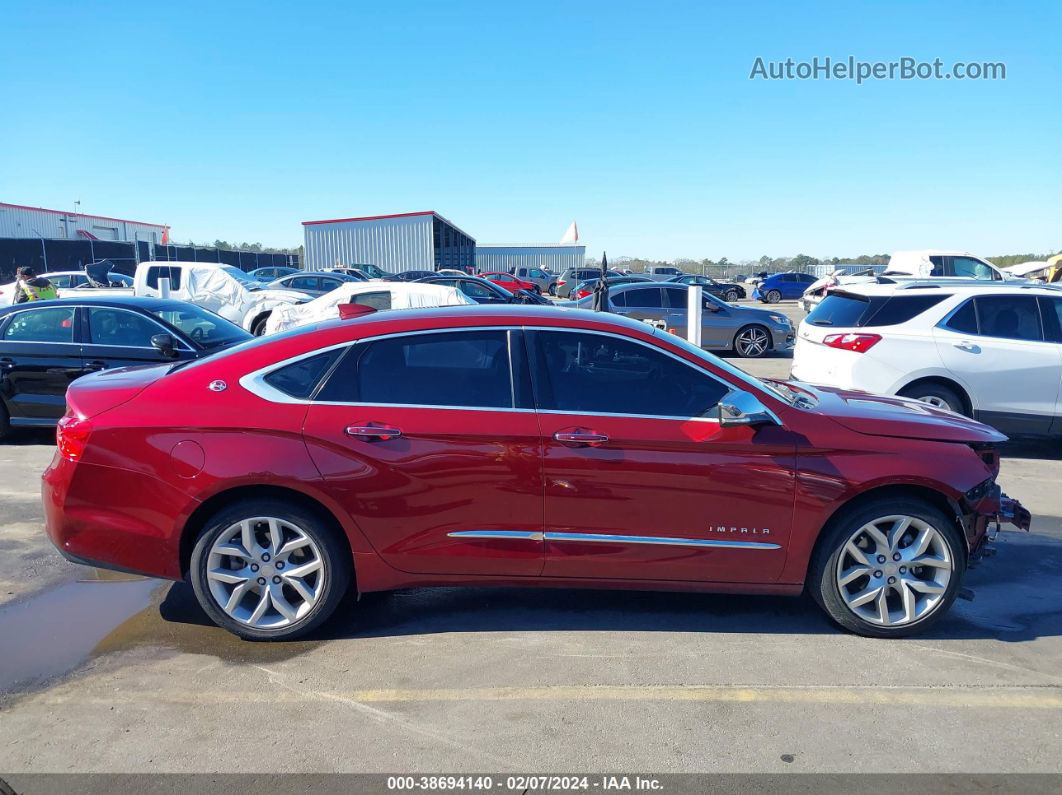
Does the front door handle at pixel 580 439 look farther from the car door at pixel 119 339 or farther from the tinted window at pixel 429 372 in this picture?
the car door at pixel 119 339

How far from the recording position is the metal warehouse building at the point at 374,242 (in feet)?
147

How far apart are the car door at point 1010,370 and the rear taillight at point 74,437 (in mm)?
7414

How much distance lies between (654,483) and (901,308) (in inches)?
214

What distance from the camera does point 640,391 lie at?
3984 mm

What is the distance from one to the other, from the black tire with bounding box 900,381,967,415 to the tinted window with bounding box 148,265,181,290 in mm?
15650

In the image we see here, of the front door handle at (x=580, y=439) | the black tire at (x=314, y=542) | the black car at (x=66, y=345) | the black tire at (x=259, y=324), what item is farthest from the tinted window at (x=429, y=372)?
the black tire at (x=259, y=324)

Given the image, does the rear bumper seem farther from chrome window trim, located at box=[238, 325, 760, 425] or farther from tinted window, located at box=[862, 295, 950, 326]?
tinted window, located at box=[862, 295, 950, 326]

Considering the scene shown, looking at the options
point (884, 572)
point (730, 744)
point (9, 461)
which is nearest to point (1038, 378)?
point (884, 572)

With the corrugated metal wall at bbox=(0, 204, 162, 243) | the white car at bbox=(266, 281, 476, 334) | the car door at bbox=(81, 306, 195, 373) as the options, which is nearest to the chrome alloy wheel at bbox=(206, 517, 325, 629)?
the car door at bbox=(81, 306, 195, 373)

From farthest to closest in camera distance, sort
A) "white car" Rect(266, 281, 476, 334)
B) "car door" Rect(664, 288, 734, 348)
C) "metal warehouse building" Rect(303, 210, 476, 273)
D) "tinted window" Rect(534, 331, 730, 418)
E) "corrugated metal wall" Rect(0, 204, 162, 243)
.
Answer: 1. "corrugated metal wall" Rect(0, 204, 162, 243)
2. "metal warehouse building" Rect(303, 210, 476, 273)
3. "car door" Rect(664, 288, 734, 348)
4. "white car" Rect(266, 281, 476, 334)
5. "tinted window" Rect(534, 331, 730, 418)

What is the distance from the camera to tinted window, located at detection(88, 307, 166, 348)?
8.39 metres

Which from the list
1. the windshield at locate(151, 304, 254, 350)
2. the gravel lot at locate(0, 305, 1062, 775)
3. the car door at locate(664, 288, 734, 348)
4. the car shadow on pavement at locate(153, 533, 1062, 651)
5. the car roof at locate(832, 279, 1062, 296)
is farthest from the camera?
the car door at locate(664, 288, 734, 348)

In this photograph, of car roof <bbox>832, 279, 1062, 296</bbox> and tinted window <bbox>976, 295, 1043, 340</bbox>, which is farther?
car roof <bbox>832, 279, 1062, 296</bbox>

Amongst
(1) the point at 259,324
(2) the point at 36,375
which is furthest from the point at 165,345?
(1) the point at 259,324
